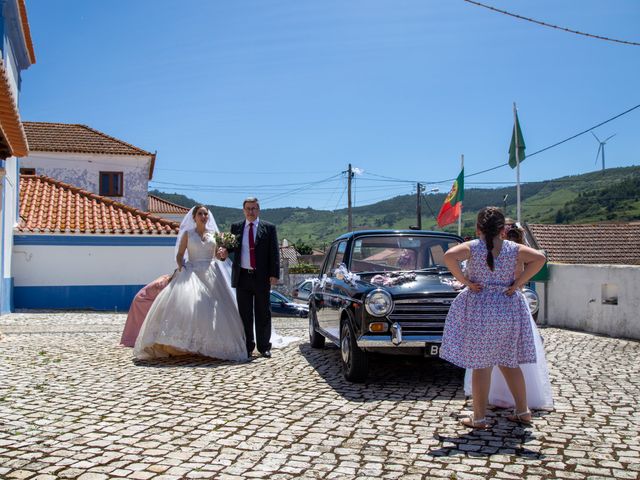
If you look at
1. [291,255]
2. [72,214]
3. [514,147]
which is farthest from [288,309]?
[291,255]

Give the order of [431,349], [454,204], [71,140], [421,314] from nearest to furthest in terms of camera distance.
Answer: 1. [431,349]
2. [421,314]
3. [454,204]
4. [71,140]

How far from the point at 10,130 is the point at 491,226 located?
1013cm

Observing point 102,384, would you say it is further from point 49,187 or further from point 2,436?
point 49,187

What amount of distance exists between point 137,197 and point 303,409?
28.2 m

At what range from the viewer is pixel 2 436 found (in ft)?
14.1

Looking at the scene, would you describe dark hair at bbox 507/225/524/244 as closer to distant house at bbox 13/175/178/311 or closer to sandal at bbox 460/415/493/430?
sandal at bbox 460/415/493/430

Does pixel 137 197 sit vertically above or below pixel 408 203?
below

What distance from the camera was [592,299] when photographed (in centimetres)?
1220

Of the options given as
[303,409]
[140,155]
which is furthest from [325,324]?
[140,155]

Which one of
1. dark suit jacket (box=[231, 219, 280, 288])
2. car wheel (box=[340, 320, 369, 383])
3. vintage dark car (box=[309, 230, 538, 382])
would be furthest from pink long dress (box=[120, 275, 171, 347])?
car wheel (box=[340, 320, 369, 383])

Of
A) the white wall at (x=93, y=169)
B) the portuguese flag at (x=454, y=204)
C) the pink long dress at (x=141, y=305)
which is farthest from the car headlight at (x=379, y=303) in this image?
the white wall at (x=93, y=169)

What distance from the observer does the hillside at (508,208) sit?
80.2 meters

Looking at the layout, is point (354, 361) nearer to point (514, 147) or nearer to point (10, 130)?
point (10, 130)

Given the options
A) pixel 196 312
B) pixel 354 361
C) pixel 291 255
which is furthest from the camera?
pixel 291 255
